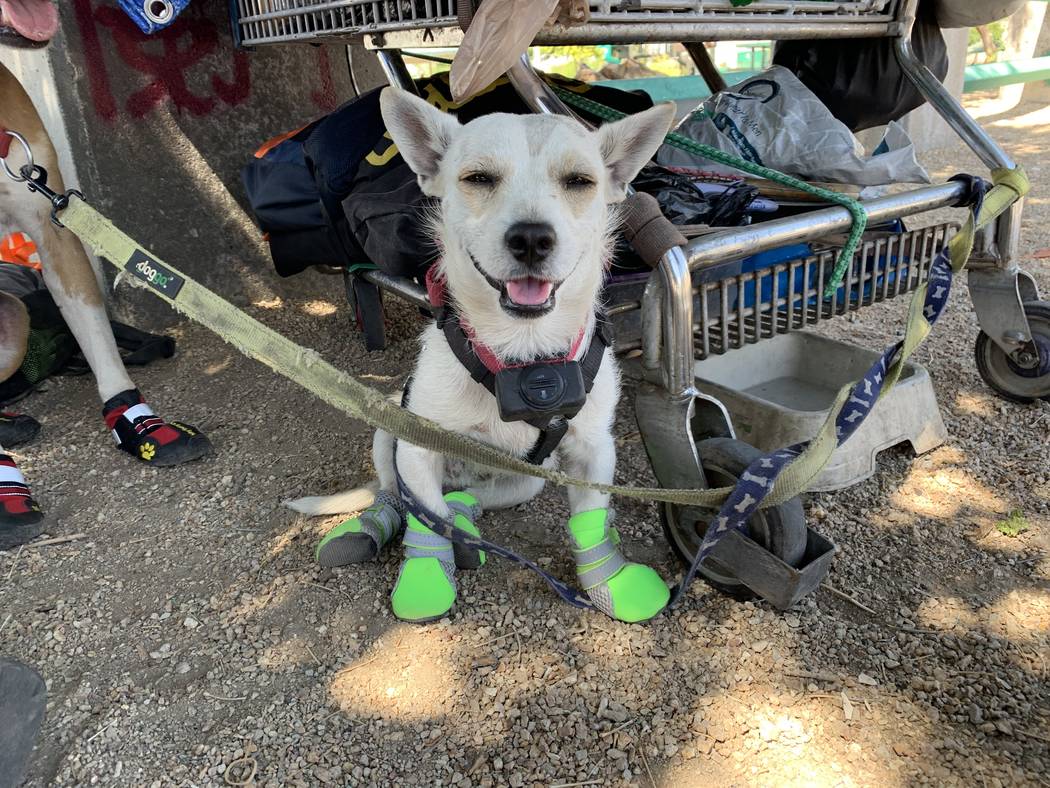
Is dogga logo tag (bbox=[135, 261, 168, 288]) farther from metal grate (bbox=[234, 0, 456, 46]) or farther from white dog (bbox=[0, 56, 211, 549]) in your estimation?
white dog (bbox=[0, 56, 211, 549])

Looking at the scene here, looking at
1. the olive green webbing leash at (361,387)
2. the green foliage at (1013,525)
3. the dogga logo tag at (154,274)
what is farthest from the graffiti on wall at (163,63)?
the green foliage at (1013,525)

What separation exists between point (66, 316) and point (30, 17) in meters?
1.05

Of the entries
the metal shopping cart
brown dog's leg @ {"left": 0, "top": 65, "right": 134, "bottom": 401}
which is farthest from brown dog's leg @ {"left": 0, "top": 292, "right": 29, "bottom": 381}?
the metal shopping cart

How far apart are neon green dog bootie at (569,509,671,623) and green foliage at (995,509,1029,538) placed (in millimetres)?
1075

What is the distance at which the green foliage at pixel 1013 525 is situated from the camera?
2102 millimetres

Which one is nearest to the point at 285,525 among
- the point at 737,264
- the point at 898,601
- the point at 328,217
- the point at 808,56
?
the point at 328,217

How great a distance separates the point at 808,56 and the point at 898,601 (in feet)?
6.46

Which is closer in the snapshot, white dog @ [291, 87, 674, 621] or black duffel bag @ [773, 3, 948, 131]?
white dog @ [291, 87, 674, 621]

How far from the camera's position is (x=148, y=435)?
2535 mm

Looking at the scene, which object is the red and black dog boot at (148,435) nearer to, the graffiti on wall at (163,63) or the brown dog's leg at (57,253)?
the brown dog's leg at (57,253)

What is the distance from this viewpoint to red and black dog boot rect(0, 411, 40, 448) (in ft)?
8.77

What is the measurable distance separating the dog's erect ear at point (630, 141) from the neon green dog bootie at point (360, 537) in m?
1.04

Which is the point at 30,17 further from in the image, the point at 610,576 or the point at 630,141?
the point at 610,576

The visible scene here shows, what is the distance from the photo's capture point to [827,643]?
5.63 ft
